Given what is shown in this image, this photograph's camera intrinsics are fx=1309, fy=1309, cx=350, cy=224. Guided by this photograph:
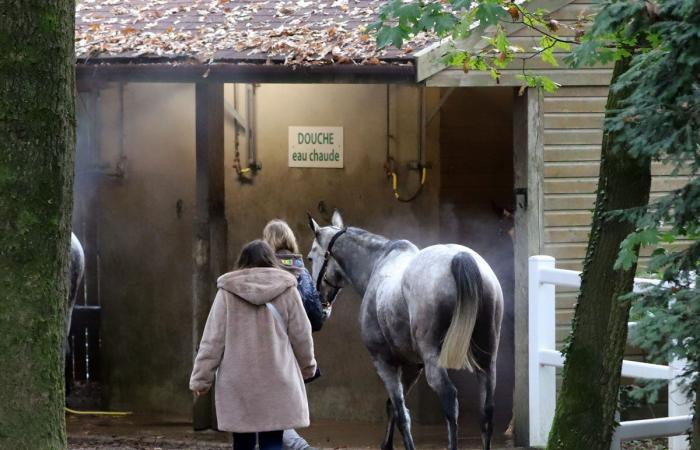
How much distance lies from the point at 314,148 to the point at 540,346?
11.8 feet

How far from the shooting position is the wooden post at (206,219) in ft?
37.2

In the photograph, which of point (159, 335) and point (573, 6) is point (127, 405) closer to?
point (159, 335)

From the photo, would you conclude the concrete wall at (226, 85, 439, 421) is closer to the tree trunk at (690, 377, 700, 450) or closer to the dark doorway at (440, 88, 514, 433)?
the dark doorway at (440, 88, 514, 433)

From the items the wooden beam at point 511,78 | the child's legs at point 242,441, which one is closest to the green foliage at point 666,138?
the child's legs at point 242,441

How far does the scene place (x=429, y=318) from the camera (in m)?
9.23

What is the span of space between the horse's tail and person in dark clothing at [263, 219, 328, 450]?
3.02ft

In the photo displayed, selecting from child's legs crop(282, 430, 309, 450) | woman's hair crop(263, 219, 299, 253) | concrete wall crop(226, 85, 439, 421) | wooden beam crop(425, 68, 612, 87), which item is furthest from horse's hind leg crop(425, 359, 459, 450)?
concrete wall crop(226, 85, 439, 421)

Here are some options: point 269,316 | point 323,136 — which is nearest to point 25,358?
point 269,316

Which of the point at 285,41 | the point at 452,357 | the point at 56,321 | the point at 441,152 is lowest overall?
the point at 452,357

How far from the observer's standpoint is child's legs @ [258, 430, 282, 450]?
24.6 ft

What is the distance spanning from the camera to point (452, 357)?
8984 mm

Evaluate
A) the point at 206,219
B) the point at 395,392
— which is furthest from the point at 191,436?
the point at 395,392

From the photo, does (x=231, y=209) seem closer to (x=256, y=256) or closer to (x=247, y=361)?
(x=256, y=256)

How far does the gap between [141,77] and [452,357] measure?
376 centimetres
